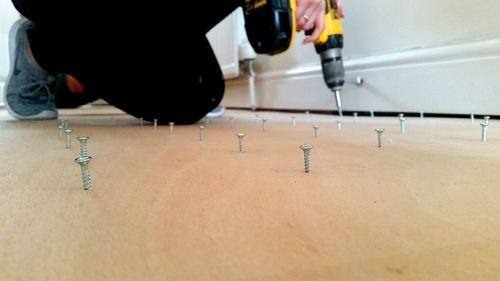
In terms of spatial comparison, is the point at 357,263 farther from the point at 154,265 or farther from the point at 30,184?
the point at 30,184

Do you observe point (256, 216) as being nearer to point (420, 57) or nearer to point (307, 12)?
point (307, 12)

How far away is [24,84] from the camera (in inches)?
47.7

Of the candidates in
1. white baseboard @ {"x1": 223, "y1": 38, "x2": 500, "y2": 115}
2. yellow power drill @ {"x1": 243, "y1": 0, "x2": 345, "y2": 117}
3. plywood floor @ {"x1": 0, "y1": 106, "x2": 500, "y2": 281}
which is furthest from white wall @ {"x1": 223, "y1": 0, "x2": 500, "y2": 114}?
plywood floor @ {"x1": 0, "y1": 106, "x2": 500, "y2": 281}

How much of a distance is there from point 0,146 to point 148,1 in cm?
46

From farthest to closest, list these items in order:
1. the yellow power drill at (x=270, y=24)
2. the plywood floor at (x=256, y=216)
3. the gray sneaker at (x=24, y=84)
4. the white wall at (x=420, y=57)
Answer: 1. the gray sneaker at (x=24, y=84)
2. the white wall at (x=420, y=57)
3. the yellow power drill at (x=270, y=24)
4. the plywood floor at (x=256, y=216)

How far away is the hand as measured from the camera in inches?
37.2

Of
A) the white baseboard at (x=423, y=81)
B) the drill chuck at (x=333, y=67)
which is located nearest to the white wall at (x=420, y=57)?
the white baseboard at (x=423, y=81)

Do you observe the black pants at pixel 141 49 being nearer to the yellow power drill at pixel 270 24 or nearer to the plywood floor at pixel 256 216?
the yellow power drill at pixel 270 24

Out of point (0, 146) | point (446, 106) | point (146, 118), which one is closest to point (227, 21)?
point (146, 118)

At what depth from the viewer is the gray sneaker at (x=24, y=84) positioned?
46.6 inches

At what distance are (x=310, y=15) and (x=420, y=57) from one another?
0.39 meters

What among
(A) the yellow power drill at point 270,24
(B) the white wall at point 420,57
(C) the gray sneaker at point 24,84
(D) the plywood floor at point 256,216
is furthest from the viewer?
(C) the gray sneaker at point 24,84

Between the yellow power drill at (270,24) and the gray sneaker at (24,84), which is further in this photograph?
the gray sneaker at (24,84)

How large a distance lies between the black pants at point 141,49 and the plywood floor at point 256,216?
1.42ft
